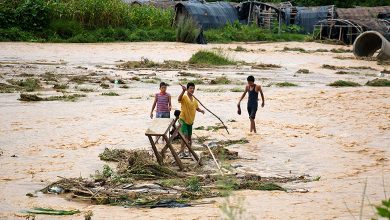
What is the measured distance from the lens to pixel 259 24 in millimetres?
48094

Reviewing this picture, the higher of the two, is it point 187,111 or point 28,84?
point 187,111

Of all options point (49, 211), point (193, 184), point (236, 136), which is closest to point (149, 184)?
point (193, 184)

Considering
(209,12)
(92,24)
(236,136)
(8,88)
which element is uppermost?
(209,12)

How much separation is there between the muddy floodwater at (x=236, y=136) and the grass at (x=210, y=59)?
4.81 ft

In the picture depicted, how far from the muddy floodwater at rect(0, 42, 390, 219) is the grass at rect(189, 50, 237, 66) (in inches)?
57.7

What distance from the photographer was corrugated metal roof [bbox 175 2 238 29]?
1644 inches

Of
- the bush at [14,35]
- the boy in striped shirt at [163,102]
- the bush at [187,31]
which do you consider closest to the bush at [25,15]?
the bush at [14,35]

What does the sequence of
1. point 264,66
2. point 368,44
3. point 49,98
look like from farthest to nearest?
point 368,44
point 264,66
point 49,98

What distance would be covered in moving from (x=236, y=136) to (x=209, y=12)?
31841mm

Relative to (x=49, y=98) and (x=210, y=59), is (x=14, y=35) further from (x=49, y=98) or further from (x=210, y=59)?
(x=49, y=98)

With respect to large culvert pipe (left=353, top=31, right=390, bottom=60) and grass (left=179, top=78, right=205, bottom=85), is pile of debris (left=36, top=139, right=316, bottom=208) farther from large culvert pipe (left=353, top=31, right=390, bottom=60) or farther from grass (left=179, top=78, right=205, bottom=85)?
large culvert pipe (left=353, top=31, right=390, bottom=60)

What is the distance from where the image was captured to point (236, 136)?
501 inches

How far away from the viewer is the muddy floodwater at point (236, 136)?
25.7 feet

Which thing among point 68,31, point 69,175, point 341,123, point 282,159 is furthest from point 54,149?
point 68,31
